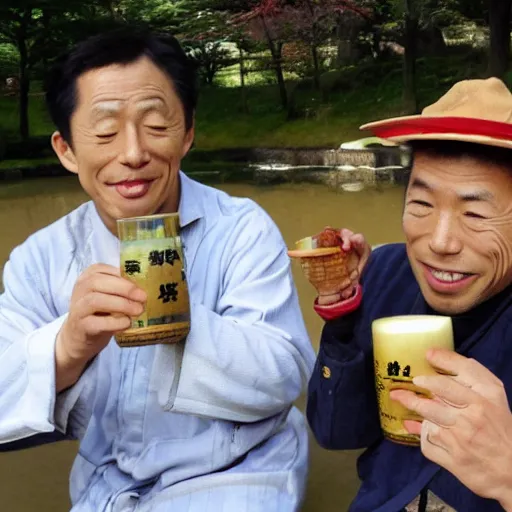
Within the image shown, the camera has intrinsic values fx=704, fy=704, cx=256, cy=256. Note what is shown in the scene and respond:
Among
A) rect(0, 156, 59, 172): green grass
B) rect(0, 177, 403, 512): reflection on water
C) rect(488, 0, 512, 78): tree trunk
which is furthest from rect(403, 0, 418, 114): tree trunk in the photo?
rect(0, 156, 59, 172): green grass

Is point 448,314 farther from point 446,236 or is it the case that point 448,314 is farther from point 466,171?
point 466,171

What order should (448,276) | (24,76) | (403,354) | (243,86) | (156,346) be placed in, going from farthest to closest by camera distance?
(243,86) < (24,76) < (156,346) < (448,276) < (403,354)

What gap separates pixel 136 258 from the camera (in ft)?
5.35

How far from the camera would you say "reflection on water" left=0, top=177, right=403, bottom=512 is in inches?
127

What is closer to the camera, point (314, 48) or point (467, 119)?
point (467, 119)

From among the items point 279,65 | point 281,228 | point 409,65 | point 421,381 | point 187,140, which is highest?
point 279,65

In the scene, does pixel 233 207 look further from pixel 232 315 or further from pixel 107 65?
pixel 107 65

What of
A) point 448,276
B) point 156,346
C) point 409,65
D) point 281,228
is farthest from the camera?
point 409,65

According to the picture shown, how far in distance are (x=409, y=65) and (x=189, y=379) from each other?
1535 cm

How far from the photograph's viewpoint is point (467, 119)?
62.4 inches

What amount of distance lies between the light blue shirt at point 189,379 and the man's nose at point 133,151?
0.27 metres

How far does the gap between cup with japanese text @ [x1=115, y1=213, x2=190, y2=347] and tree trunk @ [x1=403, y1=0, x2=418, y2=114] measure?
590 inches

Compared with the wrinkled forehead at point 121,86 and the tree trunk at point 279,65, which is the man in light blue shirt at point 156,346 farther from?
the tree trunk at point 279,65

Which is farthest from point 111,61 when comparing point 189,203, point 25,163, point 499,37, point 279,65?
point 279,65
